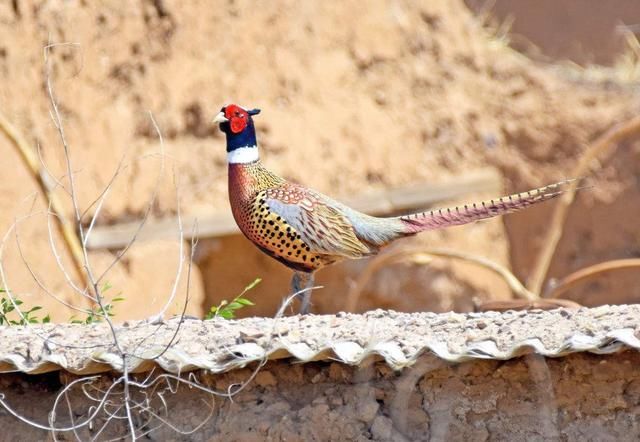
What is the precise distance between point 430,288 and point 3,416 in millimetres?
5575

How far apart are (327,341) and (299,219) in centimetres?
159

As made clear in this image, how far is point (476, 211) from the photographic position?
→ 5695 millimetres

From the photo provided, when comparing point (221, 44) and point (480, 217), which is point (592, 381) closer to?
point (480, 217)

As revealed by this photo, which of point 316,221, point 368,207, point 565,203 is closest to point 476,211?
point 316,221

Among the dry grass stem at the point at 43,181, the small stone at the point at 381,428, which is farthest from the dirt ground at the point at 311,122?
the small stone at the point at 381,428

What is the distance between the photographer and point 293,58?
389 inches

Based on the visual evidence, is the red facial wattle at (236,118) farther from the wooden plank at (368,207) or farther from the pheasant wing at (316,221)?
the wooden plank at (368,207)

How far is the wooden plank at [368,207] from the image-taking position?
927 centimetres

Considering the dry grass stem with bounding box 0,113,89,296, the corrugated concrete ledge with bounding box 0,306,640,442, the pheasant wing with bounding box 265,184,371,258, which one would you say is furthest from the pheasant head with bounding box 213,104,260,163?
the dry grass stem with bounding box 0,113,89,296

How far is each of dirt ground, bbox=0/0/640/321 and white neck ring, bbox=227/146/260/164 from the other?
10.0ft

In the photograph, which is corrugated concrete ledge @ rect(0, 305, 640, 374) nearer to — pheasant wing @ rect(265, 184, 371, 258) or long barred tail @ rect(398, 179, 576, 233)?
long barred tail @ rect(398, 179, 576, 233)

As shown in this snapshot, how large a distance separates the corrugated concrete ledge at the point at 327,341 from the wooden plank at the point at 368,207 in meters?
4.24

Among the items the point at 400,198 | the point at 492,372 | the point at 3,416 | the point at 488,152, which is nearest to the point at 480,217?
the point at 492,372

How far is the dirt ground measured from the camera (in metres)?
9.38
